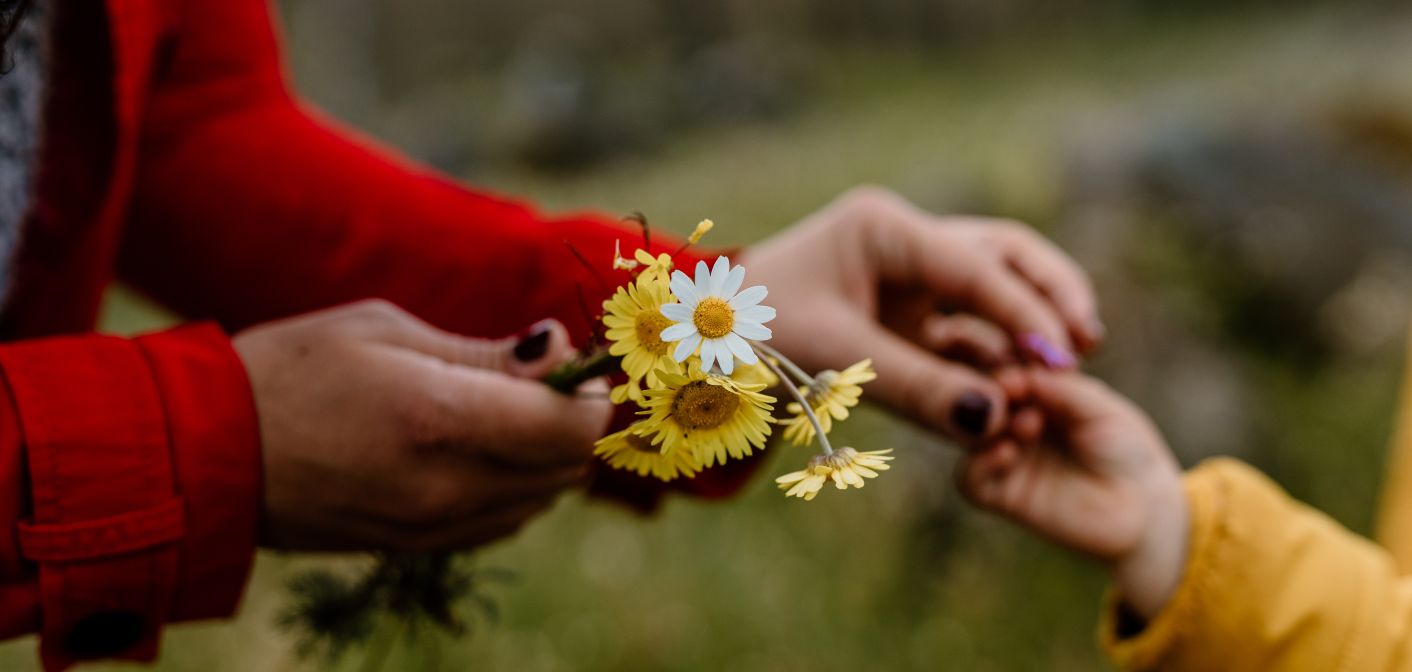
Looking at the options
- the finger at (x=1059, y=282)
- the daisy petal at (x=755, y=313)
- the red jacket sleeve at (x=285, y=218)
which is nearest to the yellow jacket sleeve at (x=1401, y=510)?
the finger at (x=1059, y=282)

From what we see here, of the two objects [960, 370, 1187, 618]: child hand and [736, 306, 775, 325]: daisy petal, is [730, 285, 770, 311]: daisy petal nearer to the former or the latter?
[736, 306, 775, 325]: daisy petal

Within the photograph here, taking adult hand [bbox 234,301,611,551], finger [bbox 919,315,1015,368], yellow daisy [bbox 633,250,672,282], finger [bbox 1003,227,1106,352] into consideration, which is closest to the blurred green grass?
finger [bbox 919,315,1015,368]

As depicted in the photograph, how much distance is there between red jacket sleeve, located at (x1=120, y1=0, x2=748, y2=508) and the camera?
3.20ft

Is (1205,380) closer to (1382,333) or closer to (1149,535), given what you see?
(1382,333)

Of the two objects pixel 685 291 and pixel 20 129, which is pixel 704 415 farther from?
pixel 20 129

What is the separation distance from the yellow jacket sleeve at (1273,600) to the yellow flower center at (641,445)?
2.60 feet

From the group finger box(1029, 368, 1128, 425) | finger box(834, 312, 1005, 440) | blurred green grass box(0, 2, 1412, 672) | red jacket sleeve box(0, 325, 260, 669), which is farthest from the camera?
blurred green grass box(0, 2, 1412, 672)

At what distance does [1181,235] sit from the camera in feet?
10.5

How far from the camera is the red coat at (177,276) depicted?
74cm

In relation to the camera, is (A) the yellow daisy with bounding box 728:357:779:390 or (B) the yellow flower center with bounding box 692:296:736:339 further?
(A) the yellow daisy with bounding box 728:357:779:390

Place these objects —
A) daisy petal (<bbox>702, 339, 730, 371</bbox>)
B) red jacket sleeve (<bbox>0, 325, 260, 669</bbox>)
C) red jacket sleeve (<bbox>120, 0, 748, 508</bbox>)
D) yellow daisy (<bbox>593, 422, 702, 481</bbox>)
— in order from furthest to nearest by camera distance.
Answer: red jacket sleeve (<bbox>120, 0, 748, 508</bbox>)
red jacket sleeve (<bbox>0, 325, 260, 669</bbox>)
yellow daisy (<bbox>593, 422, 702, 481</bbox>)
daisy petal (<bbox>702, 339, 730, 371</bbox>)

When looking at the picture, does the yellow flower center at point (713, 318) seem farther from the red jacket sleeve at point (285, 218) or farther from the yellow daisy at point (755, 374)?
the red jacket sleeve at point (285, 218)

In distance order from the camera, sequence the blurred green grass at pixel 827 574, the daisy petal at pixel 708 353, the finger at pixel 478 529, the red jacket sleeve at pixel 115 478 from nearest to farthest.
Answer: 1. the daisy petal at pixel 708 353
2. the red jacket sleeve at pixel 115 478
3. the finger at pixel 478 529
4. the blurred green grass at pixel 827 574

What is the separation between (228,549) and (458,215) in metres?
0.38
